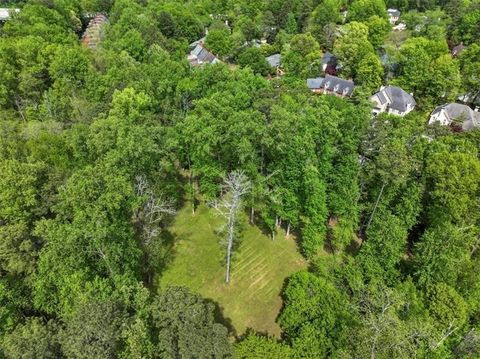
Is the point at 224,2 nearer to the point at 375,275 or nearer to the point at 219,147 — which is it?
the point at 219,147

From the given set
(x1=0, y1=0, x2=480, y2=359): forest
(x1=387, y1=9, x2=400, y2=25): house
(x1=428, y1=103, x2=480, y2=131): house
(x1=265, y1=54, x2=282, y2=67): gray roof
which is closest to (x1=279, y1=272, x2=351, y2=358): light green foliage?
(x1=0, y1=0, x2=480, y2=359): forest

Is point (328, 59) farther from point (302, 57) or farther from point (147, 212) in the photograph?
point (147, 212)

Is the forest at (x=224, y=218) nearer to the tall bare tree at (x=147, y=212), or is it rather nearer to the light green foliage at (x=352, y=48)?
the tall bare tree at (x=147, y=212)

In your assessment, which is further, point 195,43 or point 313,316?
point 195,43

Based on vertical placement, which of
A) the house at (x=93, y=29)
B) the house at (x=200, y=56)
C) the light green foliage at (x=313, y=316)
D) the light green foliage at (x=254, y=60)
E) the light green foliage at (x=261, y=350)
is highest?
the light green foliage at (x=261, y=350)

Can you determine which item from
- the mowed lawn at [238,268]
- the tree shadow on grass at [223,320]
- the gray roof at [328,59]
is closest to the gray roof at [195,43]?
the gray roof at [328,59]

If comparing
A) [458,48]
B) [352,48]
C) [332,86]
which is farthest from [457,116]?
[458,48]
